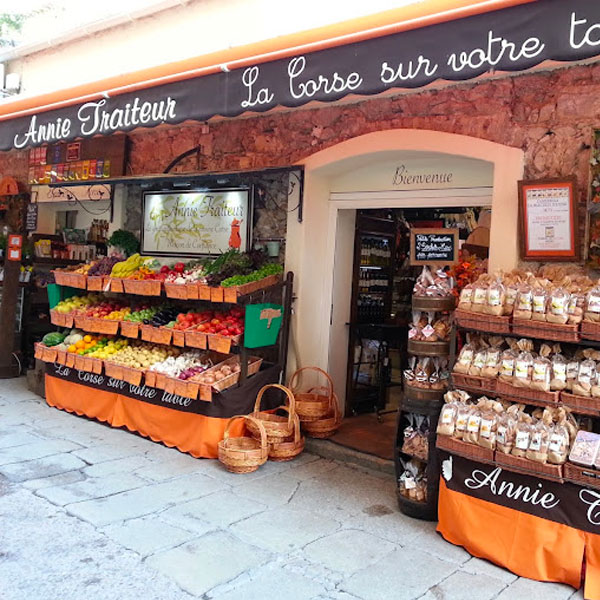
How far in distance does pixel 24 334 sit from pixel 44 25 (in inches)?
176

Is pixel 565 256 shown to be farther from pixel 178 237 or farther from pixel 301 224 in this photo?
pixel 178 237

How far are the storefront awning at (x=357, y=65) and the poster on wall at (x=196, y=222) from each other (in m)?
1.83

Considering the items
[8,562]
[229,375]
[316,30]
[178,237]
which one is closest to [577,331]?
[316,30]

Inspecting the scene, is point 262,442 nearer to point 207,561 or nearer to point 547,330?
point 207,561

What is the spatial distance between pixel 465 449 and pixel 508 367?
0.61 metres

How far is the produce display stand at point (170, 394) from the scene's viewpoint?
5660 millimetres

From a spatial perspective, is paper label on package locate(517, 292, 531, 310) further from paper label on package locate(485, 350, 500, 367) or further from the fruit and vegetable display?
the fruit and vegetable display

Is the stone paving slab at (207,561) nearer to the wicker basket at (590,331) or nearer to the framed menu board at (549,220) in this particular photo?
the wicker basket at (590,331)

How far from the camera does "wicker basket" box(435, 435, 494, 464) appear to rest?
389 centimetres

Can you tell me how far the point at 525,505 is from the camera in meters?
3.74

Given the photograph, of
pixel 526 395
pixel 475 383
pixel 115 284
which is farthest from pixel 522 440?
pixel 115 284

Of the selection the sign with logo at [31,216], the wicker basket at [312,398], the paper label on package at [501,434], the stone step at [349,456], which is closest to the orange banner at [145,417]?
the wicker basket at [312,398]

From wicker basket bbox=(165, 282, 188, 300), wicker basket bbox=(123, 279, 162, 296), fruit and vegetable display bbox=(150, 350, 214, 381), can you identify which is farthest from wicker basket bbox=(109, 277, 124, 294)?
fruit and vegetable display bbox=(150, 350, 214, 381)

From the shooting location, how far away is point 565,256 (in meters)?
4.61
